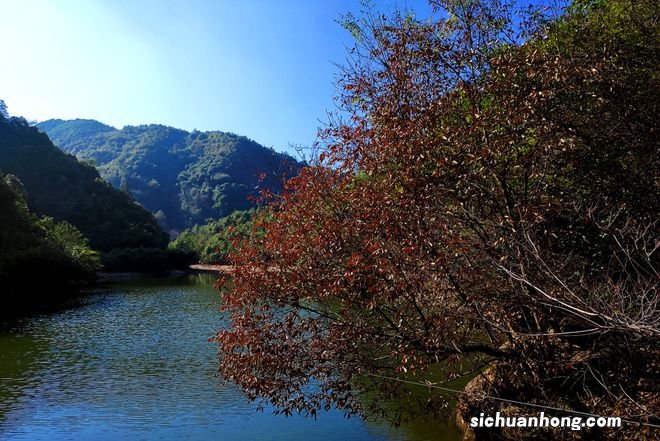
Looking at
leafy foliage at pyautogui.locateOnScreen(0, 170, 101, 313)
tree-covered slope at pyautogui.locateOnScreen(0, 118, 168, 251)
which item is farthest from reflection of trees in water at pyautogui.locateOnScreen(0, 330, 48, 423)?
tree-covered slope at pyautogui.locateOnScreen(0, 118, 168, 251)

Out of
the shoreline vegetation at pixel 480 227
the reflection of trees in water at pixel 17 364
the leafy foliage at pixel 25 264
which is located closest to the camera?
the shoreline vegetation at pixel 480 227

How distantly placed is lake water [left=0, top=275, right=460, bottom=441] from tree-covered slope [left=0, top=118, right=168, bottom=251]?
198 ft

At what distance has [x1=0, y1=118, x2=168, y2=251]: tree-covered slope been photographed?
84.4 metres

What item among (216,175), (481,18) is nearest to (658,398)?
(481,18)

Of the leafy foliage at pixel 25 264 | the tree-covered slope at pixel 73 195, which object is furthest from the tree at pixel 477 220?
the tree-covered slope at pixel 73 195

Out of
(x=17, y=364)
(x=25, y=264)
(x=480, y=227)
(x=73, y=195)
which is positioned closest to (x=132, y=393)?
(x=17, y=364)

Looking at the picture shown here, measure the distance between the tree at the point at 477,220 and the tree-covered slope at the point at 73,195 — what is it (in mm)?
78772

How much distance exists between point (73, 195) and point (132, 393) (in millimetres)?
82271

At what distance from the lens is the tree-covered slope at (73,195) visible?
277 feet

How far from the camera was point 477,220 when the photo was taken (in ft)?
25.8

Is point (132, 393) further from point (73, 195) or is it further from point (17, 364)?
point (73, 195)

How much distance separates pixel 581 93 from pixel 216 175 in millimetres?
172863

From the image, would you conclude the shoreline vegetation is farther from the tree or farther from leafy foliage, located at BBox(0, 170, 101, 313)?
leafy foliage, located at BBox(0, 170, 101, 313)

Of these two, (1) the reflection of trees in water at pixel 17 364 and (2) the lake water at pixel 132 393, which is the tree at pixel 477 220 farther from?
(1) the reflection of trees in water at pixel 17 364
